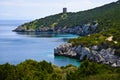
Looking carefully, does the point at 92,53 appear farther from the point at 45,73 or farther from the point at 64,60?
the point at 45,73

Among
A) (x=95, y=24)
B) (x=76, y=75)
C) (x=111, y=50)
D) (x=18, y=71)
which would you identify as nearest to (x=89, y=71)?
(x=76, y=75)

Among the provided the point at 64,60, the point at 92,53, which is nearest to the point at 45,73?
the point at 92,53

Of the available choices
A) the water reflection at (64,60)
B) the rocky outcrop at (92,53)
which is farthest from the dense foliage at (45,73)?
the water reflection at (64,60)

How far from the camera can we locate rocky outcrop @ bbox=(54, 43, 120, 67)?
91.4m

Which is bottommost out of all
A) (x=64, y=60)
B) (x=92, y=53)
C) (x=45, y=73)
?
(x=64, y=60)

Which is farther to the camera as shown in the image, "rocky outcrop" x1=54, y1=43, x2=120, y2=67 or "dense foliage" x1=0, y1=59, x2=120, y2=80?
"rocky outcrop" x1=54, y1=43, x2=120, y2=67

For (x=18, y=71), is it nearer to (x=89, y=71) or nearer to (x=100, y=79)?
(x=89, y=71)

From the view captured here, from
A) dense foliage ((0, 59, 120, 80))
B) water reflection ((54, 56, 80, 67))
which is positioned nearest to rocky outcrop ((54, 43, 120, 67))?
water reflection ((54, 56, 80, 67))

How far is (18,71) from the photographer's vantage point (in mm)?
46406

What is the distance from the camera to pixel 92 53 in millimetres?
98375

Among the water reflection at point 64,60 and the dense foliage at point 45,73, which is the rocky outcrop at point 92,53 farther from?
the dense foliage at point 45,73

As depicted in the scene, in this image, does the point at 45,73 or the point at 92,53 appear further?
the point at 92,53

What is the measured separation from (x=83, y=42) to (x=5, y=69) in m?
62.1

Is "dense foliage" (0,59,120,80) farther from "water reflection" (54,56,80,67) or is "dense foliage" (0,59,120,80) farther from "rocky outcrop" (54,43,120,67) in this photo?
"water reflection" (54,56,80,67)
